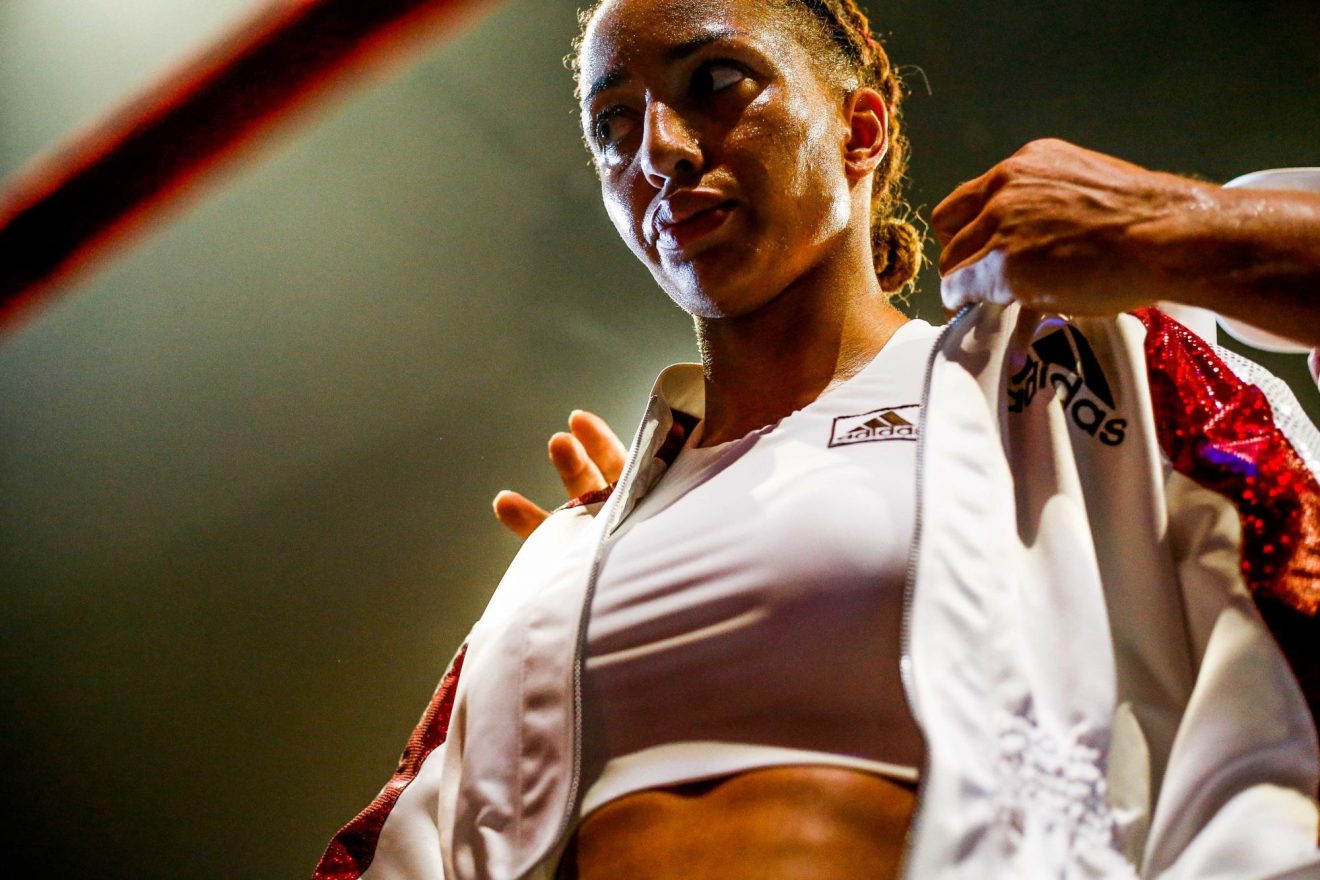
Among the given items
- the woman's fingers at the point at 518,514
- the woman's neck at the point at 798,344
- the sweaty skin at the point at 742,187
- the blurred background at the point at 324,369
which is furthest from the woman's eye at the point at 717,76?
the blurred background at the point at 324,369

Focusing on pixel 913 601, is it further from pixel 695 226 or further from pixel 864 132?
pixel 864 132

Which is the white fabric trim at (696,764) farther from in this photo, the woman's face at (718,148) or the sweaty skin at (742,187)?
the woman's face at (718,148)

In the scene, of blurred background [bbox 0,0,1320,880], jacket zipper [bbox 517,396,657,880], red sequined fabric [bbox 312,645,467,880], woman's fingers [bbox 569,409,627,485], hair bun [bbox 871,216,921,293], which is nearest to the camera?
Result: jacket zipper [bbox 517,396,657,880]

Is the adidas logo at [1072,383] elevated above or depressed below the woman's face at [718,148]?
below

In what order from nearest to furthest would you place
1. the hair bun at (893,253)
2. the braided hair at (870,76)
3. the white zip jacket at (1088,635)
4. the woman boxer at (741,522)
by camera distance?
the white zip jacket at (1088,635)
the woman boxer at (741,522)
the braided hair at (870,76)
the hair bun at (893,253)

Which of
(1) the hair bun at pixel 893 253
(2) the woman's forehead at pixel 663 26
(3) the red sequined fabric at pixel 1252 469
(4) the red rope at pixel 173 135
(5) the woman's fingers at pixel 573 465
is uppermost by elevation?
(4) the red rope at pixel 173 135

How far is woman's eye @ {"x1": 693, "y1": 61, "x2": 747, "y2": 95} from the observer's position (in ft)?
3.22

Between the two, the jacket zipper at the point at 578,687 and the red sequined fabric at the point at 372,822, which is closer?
the jacket zipper at the point at 578,687

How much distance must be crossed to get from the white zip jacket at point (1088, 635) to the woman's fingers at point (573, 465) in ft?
1.43

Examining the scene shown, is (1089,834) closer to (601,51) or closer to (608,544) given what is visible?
(608,544)

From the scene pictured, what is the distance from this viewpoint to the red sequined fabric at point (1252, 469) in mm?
593

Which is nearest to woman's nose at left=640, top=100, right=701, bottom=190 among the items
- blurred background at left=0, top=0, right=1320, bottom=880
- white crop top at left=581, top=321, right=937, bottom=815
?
white crop top at left=581, top=321, right=937, bottom=815

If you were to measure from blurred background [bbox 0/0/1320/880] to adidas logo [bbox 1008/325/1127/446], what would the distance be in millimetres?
1383

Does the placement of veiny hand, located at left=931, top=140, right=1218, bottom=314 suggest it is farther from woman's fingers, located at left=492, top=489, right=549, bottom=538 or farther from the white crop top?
woman's fingers, located at left=492, top=489, right=549, bottom=538
